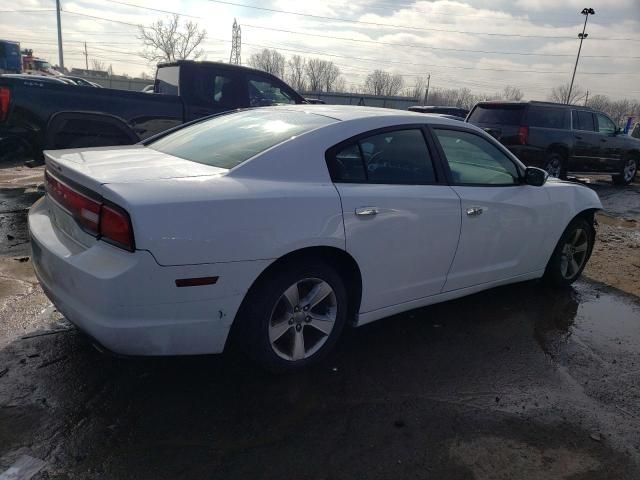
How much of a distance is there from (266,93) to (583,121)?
8303 mm

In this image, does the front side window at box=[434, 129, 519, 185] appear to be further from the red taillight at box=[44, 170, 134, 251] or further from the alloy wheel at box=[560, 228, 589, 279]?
the red taillight at box=[44, 170, 134, 251]

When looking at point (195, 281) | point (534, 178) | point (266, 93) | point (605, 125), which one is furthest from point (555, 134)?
point (195, 281)

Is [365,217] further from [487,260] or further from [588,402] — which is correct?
[588,402]

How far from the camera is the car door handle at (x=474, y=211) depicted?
11.9 ft

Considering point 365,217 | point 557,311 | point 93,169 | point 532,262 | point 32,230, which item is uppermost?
point 93,169

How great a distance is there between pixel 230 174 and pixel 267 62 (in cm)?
8644

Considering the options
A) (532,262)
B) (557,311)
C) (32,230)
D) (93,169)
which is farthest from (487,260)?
(32,230)

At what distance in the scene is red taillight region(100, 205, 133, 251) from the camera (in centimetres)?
235

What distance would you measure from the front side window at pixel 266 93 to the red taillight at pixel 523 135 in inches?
226

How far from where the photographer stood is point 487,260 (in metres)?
3.94

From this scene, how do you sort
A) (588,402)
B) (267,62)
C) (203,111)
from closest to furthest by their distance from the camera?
(588,402) → (203,111) → (267,62)

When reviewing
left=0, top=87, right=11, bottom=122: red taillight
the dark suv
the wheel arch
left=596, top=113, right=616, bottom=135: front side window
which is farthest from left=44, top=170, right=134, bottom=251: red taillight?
left=596, top=113, right=616, bottom=135: front side window

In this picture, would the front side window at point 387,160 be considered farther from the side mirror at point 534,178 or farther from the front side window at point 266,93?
the front side window at point 266,93

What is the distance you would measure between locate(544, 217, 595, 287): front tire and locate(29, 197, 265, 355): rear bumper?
3284 mm
